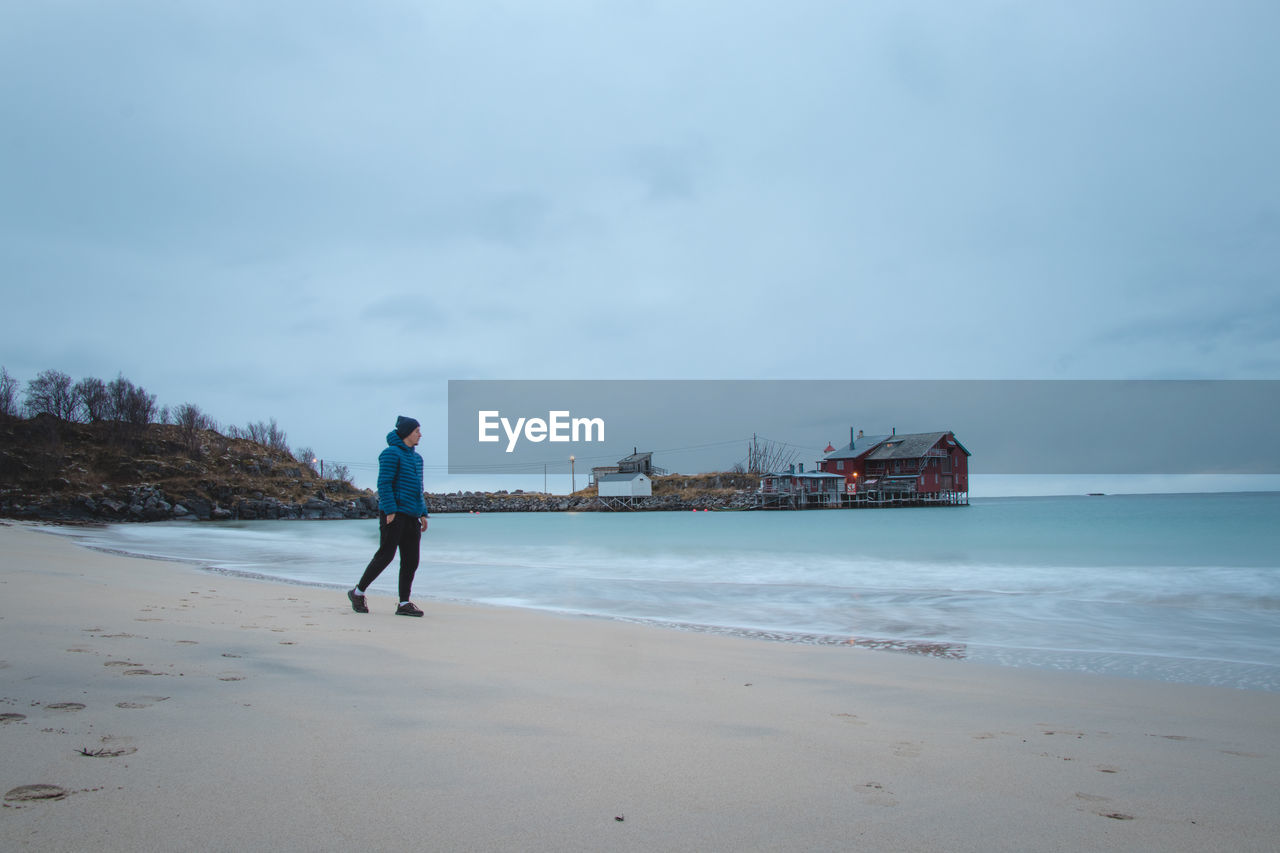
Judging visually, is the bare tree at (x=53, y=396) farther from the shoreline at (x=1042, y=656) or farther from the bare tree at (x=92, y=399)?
the shoreline at (x=1042, y=656)

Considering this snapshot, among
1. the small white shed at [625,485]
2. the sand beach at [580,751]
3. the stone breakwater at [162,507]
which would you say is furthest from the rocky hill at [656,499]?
the sand beach at [580,751]

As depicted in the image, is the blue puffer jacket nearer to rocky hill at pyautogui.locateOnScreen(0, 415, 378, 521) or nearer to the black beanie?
the black beanie

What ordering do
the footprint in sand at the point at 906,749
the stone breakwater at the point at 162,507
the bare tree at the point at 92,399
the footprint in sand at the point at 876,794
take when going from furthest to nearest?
1. the bare tree at the point at 92,399
2. the stone breakwater at the point at 162,507
3. the footprint in sand at the point at 906,749
4. the footprint in sand at the point at 876,794

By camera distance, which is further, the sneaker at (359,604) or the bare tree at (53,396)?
the bare tree at (53,396)

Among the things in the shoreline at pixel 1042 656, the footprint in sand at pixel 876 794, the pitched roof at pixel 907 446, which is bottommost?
the shoreline at pixel 1042 656

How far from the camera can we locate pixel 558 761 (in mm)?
2244

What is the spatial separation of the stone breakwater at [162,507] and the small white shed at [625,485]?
41.0 m

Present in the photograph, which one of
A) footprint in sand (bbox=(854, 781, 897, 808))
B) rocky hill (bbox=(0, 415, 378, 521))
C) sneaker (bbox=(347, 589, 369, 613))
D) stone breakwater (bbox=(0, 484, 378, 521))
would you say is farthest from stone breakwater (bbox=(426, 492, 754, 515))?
footprint in sand (bbox=(854, 781, 897, 808))

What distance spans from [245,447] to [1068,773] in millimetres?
69752

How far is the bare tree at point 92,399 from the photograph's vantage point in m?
52.3

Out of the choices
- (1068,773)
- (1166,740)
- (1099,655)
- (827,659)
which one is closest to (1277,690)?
(1099,655)

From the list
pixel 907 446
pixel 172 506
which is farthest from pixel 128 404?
pixel 907 446

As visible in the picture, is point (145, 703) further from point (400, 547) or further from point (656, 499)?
point (656, 499)

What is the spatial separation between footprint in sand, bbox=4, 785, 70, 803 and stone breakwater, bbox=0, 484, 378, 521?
4046 cm
